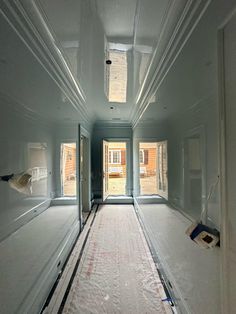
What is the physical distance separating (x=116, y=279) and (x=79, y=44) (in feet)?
8.18

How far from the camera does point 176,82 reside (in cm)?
173

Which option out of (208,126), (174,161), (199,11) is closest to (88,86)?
(174,161)

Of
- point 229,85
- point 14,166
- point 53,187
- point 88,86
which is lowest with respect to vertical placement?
point 53,187

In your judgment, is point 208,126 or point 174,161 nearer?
point 208,126

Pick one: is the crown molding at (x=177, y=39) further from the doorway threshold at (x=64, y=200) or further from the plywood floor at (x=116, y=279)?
the plywood floor at (x=116, y=279)

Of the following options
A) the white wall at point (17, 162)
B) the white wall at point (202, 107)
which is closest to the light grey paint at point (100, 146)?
the white wall at point (17, 162)

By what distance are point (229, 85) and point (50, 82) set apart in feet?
5.99

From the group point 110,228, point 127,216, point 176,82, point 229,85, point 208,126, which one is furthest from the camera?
point 127,216

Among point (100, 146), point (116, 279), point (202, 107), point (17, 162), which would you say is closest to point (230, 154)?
point (202, 107)

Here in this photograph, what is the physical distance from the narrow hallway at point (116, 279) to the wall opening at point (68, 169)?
2.89ft

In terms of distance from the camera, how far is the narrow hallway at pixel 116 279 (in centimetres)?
167

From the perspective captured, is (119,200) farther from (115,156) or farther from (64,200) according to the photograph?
(115,156)

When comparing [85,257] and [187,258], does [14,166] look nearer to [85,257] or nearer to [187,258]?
[187,258]

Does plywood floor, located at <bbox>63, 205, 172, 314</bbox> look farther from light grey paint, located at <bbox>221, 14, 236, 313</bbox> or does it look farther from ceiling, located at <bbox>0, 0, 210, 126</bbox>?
ceiling, located at <bbox>0, 0, 210, 126</bbox>
